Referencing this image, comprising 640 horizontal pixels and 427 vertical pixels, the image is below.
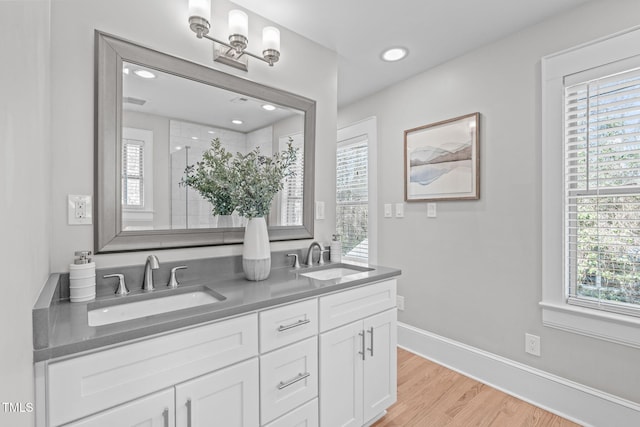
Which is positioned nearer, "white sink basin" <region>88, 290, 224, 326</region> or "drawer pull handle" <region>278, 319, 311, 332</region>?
"white sink basin" <region>88, 290, 224, 326</region>

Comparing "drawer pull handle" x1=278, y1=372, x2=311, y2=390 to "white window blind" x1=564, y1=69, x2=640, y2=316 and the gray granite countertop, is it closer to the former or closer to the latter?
the gray granite countertop

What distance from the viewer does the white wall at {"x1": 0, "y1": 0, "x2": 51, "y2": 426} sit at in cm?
52

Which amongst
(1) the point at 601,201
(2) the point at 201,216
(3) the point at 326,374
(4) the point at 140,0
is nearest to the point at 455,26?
(1) the point at 601,201

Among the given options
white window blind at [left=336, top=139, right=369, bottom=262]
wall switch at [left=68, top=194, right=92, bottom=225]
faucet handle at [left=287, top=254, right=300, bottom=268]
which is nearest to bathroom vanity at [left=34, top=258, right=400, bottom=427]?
faucet handle at [left=287, top=254, right=300, bottom=268]

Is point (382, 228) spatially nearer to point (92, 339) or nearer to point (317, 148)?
point (317, 148)

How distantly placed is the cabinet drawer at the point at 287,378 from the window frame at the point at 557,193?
60.6 inches

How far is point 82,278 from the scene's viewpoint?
1176 mm

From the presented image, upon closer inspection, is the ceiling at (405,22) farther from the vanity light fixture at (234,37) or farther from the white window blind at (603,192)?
the white window blind at (603,192)

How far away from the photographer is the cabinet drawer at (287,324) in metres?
1.22

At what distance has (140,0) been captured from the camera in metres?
A: 1.41

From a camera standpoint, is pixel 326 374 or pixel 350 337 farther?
pixel 350 337

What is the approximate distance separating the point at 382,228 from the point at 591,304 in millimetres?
1606

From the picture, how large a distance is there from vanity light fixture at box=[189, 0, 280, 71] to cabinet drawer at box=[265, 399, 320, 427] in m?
1.73

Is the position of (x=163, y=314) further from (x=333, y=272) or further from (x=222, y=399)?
(x=333, y=272)
